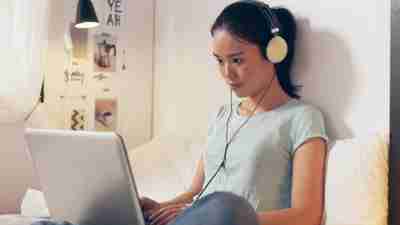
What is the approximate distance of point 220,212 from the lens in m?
0.91

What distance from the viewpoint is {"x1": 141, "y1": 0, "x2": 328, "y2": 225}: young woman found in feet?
4.20

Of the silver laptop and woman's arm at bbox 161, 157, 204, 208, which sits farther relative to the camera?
woman's arm at bbox 161, 157, 204, 208

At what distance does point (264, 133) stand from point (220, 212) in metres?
0.52

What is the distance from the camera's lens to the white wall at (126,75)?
2072mm

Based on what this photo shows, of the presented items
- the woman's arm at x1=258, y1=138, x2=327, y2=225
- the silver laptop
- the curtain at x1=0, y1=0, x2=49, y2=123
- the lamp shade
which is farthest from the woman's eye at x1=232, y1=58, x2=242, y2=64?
the curtain at x1=0, y1=0, x2=49, y2=123

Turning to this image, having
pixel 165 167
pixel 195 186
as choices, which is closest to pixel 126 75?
pixel 165 167

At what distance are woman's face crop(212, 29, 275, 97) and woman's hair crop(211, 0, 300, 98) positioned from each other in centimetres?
2

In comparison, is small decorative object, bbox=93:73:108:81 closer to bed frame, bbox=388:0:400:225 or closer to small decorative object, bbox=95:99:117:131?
small decorative object, bbox=95:99:117:131

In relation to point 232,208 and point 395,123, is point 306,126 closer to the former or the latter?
point 395,123

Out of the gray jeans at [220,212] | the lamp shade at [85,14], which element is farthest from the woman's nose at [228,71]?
the lamp shade at [85,14]

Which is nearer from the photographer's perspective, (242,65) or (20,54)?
(242,65)

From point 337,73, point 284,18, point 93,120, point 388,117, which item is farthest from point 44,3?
point 388,117

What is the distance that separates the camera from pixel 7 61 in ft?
6.27

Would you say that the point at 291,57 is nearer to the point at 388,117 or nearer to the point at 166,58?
the point at 388,117
